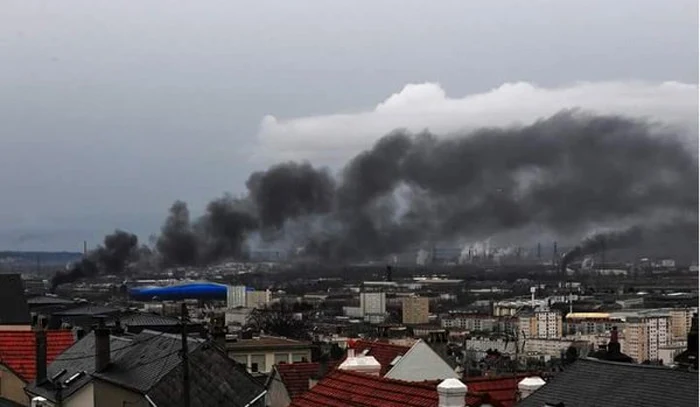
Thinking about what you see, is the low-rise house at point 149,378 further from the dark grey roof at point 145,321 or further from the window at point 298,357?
the window at point 298,357

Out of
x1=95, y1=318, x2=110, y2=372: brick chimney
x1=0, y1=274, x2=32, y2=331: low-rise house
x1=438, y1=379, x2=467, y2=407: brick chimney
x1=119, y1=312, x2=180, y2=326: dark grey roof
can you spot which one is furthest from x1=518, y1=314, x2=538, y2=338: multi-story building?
x1=438, y1=379, x2=467, y2=407: brick chimney

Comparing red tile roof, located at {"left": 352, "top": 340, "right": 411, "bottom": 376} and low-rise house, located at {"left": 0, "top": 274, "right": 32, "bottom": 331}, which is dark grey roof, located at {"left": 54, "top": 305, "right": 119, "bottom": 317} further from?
red tile roof, located at {"left": 352, "top": 340, "right": 411, "bottom": 376}

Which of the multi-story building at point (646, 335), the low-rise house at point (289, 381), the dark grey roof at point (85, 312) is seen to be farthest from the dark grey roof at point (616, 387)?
the multi-story building at point (646, 335)

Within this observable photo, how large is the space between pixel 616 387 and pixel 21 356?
77.0 ft

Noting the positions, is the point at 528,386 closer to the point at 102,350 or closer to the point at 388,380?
the point at 388,380

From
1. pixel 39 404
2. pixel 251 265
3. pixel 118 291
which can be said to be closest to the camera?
pixel 39 404

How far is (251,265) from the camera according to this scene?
191 metres

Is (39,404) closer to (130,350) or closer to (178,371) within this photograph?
(130,350)

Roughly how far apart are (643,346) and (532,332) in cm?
2948

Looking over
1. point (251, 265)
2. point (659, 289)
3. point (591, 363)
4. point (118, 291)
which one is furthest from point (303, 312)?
point (591, 363)

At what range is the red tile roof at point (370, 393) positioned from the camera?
18.2m

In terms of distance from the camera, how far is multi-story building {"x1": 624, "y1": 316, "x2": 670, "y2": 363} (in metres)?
153

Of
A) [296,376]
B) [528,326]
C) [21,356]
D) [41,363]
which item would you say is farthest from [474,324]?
[41,363]

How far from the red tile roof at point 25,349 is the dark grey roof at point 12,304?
1182 centimetres
